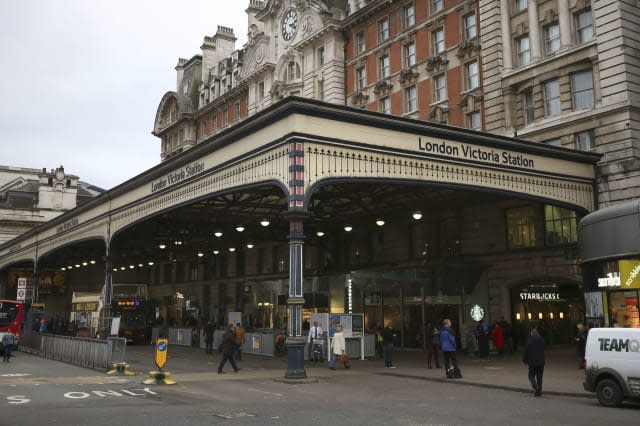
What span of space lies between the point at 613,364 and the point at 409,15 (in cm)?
3078

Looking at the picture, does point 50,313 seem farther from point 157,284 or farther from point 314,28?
point 314,28

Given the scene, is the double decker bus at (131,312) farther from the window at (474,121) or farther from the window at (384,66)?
the window at (474,121)

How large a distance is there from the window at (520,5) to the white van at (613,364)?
924 inches

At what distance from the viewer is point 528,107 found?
1296 inches

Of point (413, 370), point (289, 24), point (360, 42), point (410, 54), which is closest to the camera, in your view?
point (413, 370)

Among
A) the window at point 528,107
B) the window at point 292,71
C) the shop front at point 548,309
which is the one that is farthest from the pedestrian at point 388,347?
the window at point 292,71

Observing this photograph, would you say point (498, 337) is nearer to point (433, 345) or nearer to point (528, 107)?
point (433, 345)

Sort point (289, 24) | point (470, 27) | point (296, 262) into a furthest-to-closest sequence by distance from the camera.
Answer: point (289, 24) < point (470, 27) < point (296, 262)

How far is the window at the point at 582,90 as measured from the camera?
30.1 metres

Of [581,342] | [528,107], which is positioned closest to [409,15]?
[528,107]

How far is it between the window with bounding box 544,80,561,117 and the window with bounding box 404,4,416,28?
11286 mm

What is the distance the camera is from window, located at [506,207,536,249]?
3125 cm

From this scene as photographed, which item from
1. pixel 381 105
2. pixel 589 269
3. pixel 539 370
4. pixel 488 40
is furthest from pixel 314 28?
pixel 539 370

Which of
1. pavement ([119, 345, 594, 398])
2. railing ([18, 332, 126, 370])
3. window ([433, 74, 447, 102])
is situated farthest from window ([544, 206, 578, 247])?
railing ([18, 332, 126, 370])
